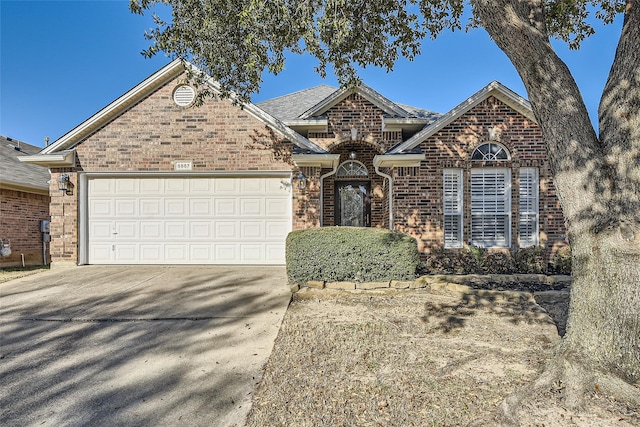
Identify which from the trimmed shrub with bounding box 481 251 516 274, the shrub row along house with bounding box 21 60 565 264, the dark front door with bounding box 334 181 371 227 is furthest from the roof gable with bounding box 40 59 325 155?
the trimmed shrub with bounding box 481 251 516 274

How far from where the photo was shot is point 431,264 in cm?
856

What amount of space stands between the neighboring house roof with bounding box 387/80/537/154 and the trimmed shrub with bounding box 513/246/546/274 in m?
3.52

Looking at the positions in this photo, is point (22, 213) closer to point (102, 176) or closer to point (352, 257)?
point (102, 176)

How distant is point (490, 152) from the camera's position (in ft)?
30.3

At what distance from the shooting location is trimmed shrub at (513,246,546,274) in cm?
827

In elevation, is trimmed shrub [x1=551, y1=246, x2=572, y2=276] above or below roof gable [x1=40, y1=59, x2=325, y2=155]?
below

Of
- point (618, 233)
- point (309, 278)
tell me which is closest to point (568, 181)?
point (618, 233)

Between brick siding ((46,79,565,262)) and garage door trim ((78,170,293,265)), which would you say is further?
garage door trim ((78,170,293,265))

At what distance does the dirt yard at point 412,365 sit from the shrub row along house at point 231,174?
145 inches

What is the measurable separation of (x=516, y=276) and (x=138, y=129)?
10.5 meters

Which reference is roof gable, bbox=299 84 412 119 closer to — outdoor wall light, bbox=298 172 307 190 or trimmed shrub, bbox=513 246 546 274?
outdoor wall light, bbox=298 172 307 190

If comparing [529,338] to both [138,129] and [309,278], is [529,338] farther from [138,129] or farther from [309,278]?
[138,129]

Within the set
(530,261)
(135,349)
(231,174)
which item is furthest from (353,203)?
(135,349)

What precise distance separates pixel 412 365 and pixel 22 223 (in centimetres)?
1419
